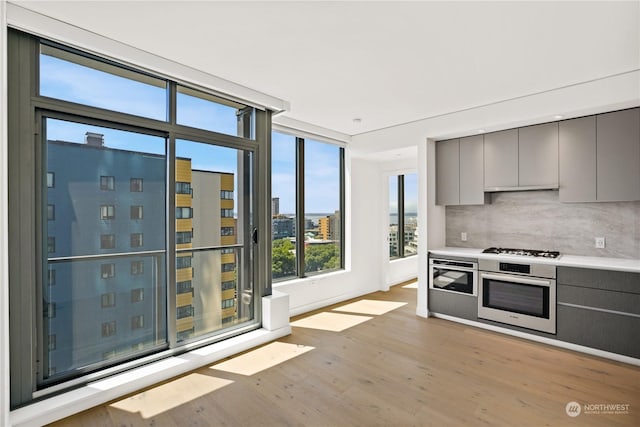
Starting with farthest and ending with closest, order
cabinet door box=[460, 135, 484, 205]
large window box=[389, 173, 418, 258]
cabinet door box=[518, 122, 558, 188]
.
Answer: large window box=[389, 173, 418, 258]
cabinet door box=[460, 135, 484, 205]
cabinet door box=[518, 122, 558, 188]

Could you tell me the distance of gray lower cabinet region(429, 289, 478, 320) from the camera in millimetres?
3988

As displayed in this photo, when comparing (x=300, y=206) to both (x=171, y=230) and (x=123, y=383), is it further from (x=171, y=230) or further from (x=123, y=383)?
(x=123, y=383)

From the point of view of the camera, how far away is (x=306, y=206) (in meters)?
4.75

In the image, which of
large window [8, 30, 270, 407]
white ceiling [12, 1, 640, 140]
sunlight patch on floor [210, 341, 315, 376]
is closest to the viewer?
white ceiling [12, 1, 640, 140]

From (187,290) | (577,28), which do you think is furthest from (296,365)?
(577,28)

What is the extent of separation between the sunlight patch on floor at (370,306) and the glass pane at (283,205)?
0.95 meters

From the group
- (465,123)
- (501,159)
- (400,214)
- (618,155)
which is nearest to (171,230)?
(465,123)

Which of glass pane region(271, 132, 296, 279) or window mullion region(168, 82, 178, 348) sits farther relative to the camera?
glass pane region(271, 132, 296, 279)

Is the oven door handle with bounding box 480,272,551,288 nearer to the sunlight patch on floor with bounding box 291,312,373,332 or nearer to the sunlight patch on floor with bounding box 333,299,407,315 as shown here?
the sunlight patch on floor with bounding box 333,299,407,315

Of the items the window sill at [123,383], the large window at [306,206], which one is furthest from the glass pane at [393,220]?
the window sill at [123,383]

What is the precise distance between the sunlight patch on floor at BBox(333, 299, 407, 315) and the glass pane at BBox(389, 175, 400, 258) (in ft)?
5.05

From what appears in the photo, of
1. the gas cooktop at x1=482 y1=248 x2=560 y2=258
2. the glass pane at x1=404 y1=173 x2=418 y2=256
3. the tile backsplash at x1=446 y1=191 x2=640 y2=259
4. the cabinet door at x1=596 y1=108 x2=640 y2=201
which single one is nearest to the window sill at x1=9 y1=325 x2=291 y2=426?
the gas cooktop at x1=482 y1=248 x2=560 y2=258

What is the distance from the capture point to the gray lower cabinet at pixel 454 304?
157 inches

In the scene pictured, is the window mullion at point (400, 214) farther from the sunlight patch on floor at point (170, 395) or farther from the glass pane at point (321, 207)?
the sunlight patch on floor at point (170, 395)
